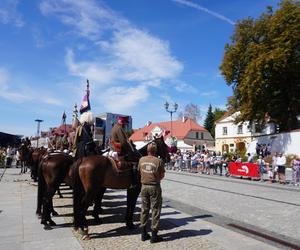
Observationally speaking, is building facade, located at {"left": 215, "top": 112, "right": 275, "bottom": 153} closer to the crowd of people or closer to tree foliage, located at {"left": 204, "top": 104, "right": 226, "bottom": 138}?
tree foliage, located at {"left": 204, "top": 104, "right": 226, "bottom": 138}

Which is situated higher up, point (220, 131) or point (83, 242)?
point (220, 131)

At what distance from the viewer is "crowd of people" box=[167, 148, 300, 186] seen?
2308cm

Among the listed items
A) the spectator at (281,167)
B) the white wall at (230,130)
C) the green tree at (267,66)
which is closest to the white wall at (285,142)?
the green tree at (267,66)

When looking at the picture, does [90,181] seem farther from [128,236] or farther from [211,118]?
[211,118]

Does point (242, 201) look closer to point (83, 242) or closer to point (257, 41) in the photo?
point (83, 242)

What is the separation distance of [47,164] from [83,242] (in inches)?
103

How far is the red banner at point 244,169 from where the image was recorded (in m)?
25.3

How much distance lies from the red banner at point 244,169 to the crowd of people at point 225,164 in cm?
35

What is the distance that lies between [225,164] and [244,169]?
185 inches

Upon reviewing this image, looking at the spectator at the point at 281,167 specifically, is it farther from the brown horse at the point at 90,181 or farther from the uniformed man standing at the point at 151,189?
the uniformed man standing at the point at 151,189

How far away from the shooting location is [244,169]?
26.3 meters

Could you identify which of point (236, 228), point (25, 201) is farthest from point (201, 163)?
point (236, 228)

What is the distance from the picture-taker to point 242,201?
13.8 metres

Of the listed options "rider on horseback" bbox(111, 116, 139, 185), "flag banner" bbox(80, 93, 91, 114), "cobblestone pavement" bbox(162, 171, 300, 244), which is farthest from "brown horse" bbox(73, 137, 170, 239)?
"flag banner" bbox(80, 93, 91, 114)
